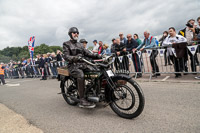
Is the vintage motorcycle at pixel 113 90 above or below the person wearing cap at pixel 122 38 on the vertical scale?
below

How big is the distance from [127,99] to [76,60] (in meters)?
1.40

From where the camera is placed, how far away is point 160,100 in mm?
3617

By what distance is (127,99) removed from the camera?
281 centimetres

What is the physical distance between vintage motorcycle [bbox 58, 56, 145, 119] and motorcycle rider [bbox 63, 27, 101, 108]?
0.14 meters

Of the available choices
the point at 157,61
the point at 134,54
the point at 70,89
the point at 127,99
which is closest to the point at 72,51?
the point at 70,89

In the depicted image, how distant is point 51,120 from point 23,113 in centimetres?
117

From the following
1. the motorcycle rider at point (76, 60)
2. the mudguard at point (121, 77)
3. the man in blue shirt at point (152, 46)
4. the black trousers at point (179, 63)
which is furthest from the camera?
the man in blue shirt at point (152, 46)

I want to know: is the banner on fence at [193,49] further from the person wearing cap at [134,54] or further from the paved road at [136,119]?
the person wearing cap at [134,54]

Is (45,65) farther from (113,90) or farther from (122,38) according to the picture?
(113,90)

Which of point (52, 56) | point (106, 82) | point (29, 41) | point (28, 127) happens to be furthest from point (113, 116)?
point (29, 41)

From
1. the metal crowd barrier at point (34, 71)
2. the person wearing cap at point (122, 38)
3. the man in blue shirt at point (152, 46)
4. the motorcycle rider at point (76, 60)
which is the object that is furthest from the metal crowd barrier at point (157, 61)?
the metal crowd barrier at point (34, 71)

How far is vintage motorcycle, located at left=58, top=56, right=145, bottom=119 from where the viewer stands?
268cm

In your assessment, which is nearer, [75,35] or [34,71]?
[75,35]

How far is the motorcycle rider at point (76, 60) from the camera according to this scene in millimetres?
3152
